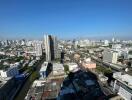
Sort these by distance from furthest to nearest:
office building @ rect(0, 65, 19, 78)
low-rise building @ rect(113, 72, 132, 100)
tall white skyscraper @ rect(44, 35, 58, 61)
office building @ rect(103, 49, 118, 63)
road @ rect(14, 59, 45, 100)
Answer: tall white skyscraper @ rect(44, 35, 58, 61) < office building @ rect(103, 49, 118, 63) < office building @ rect(0, 65, 19, 78) < road @ rect(14, 59, 45, 100) < low-rise building @ rect(113, 72, 132, 100)

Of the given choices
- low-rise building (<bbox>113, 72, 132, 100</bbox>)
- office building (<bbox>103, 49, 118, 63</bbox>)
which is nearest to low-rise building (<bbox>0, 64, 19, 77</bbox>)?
low-rise building (<bbox>113, 72, 132, 100</bbox>)

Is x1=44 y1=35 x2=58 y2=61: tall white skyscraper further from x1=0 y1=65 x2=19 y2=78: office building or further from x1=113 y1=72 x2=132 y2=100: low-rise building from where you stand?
x1=113 y1=72 x2=132 y2=100: low-rise building

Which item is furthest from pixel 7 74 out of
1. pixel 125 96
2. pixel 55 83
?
pixel 125 96

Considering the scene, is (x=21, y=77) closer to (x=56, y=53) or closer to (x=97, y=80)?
(x=97, y=80)

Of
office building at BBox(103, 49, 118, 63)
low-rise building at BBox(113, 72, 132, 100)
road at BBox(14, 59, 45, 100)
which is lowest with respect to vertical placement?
road at BBox(14, 59, 45, 100)

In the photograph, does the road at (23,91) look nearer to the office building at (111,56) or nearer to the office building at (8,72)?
the office building at (8,72)

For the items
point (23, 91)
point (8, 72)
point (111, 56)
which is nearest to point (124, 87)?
point (23, 91)

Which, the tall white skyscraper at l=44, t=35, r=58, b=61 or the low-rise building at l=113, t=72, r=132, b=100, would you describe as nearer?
the low-rise building at l=113, t=72, r=132, b=100

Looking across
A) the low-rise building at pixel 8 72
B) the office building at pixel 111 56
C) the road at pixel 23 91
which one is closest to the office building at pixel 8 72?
the low-rise building at pixel 8 72

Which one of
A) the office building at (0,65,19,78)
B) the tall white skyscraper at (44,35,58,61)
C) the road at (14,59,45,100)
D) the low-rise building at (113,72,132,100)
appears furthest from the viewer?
the tall white skyscraper at (44,35,58,61)
